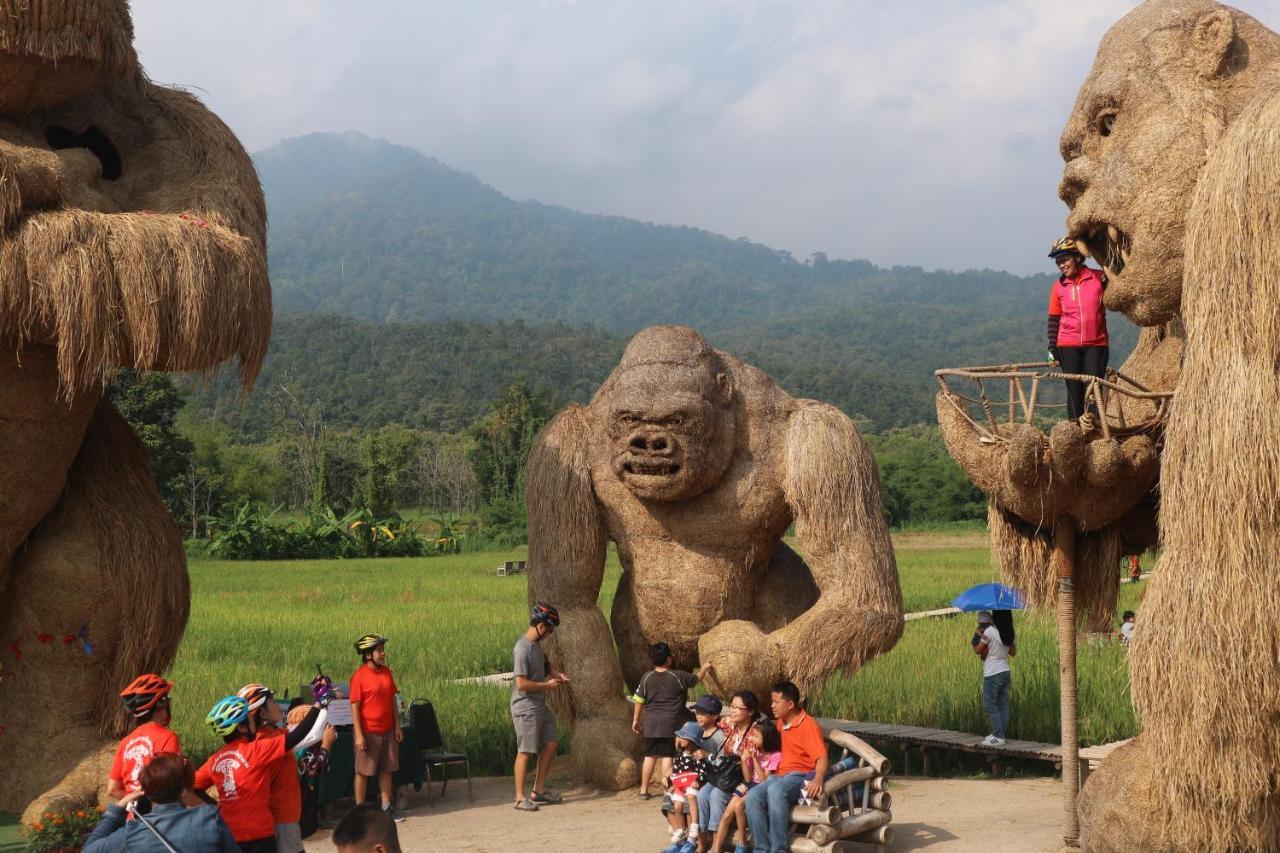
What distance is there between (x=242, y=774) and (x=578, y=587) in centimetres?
306

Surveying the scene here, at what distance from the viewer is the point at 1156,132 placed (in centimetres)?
499

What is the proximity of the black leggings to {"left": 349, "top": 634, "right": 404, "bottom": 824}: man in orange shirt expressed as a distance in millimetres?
3297

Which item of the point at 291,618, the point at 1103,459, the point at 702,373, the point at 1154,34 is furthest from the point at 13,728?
the point at 291,618

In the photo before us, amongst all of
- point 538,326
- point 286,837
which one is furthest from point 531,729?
point 538,326

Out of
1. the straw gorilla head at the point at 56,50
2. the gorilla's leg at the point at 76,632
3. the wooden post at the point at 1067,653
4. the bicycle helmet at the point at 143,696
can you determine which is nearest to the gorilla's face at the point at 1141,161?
the wooden post at the point at 1067,653

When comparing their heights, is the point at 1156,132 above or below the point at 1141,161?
above

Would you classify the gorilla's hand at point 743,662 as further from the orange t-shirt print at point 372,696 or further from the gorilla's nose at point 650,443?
the orange t-shirt print at point 372,696

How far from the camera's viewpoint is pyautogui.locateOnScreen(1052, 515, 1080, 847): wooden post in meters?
5.74

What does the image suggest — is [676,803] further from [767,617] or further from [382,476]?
[382,476]

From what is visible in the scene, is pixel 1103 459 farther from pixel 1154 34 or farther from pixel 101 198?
pixel 101 198

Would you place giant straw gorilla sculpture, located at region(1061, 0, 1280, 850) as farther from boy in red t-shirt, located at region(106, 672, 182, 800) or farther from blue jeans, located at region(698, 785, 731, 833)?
boy in red t-shirt, located at region(106, 672, 182, 800)

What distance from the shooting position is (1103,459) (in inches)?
201

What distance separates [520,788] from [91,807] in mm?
2089

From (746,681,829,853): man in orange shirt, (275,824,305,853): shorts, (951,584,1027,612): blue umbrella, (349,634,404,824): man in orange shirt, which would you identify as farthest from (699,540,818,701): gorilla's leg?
(951,584,1027,612): blue umbrella
